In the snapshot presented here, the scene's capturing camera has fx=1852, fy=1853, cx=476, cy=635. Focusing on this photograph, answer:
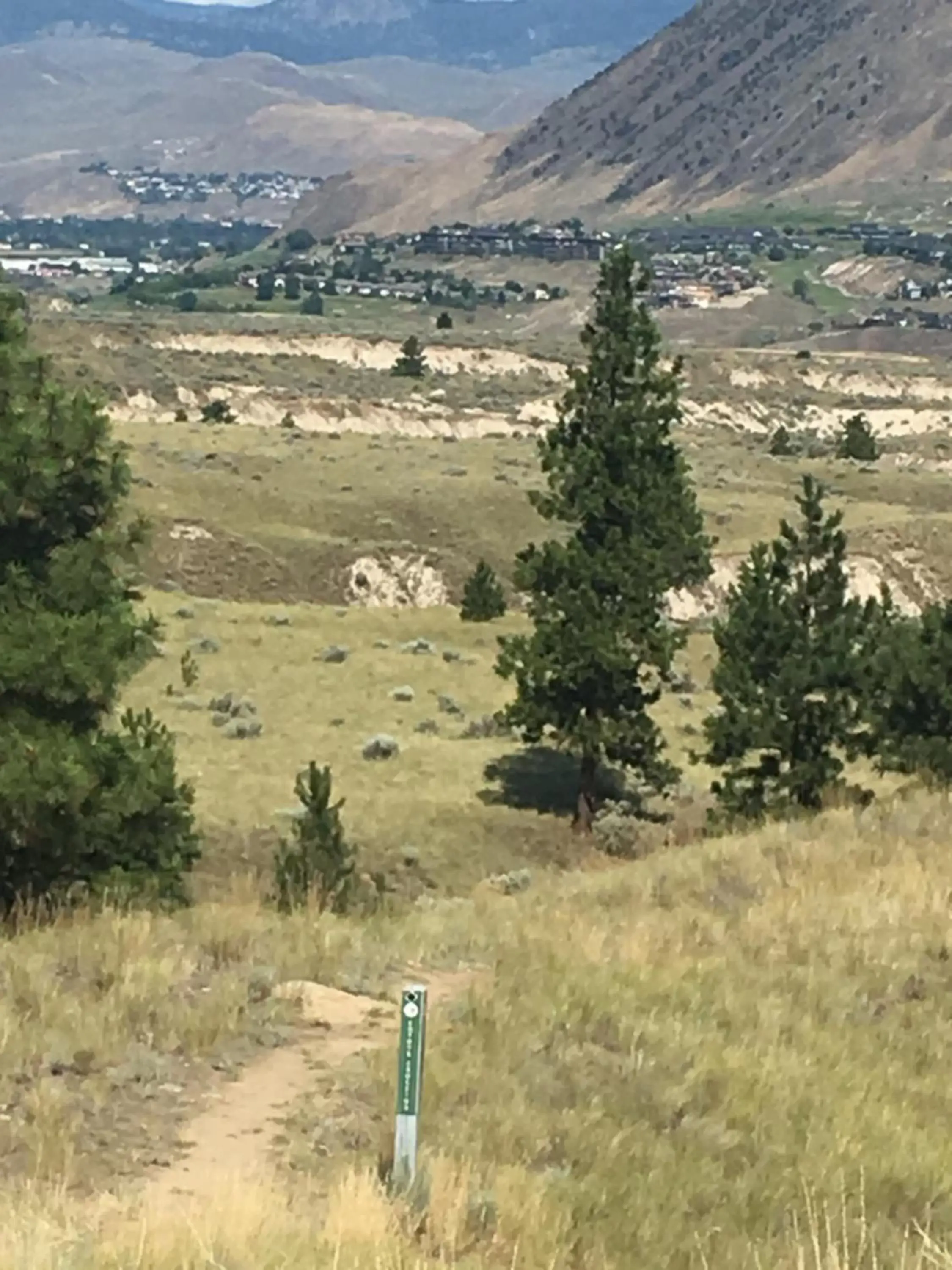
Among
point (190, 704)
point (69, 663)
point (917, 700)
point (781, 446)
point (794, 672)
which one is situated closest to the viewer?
point (69, 663)

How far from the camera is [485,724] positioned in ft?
118

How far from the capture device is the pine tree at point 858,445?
258ft

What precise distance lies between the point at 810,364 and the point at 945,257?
86650 millimetres

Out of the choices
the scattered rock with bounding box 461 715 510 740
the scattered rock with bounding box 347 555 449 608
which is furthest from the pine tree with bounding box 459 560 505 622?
the scattered rock with bounding box 461 715 510 740

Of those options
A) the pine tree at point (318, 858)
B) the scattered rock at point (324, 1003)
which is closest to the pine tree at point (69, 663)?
the pine tree at point (318, 858)

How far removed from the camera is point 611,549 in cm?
2902

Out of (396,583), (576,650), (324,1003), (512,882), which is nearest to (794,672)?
(512,882)

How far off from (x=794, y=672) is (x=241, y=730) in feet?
42.8

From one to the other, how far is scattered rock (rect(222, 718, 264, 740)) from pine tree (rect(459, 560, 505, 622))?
12603mm

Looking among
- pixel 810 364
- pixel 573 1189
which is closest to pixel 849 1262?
pixel 573 1189

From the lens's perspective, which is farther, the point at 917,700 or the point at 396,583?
the point at 396,583

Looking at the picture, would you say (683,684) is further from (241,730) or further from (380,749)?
(241,730)

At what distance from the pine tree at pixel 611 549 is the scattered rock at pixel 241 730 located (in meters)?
6.28

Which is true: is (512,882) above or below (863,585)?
above
